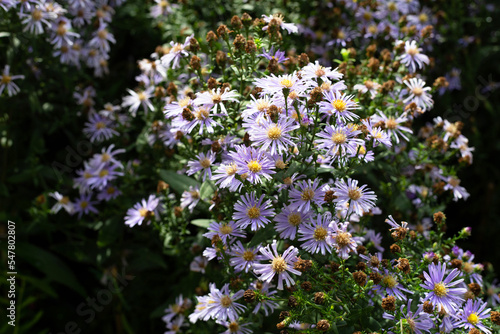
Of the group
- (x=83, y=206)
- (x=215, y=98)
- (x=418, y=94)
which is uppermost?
(x=418, y=94)

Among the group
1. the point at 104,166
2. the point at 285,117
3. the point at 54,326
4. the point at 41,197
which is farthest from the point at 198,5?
the point at 54,326

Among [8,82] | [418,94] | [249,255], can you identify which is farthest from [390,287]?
[8,82]

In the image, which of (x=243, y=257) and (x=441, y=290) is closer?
(x=441, y=290)

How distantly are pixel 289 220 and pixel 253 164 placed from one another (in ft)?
0.83

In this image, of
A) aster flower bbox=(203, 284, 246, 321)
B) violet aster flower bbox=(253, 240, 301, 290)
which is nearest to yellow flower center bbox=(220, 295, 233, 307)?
aster flower bbox=(203, 284, 246, 321)

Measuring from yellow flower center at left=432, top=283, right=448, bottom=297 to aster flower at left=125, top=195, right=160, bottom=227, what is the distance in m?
1.25

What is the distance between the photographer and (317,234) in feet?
5.17

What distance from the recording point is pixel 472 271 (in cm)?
196

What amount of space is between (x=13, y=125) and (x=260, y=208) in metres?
1.89

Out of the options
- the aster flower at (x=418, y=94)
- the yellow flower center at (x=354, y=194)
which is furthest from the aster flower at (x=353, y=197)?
the aster flower at (x=418, y=94)

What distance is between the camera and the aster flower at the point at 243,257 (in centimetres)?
169

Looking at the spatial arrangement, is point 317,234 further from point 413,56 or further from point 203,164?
point 413,56

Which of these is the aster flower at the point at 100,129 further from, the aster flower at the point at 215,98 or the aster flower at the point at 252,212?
the aster flower at the point at 252,212

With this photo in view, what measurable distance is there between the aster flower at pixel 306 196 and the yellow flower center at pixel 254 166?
159 millimetres
